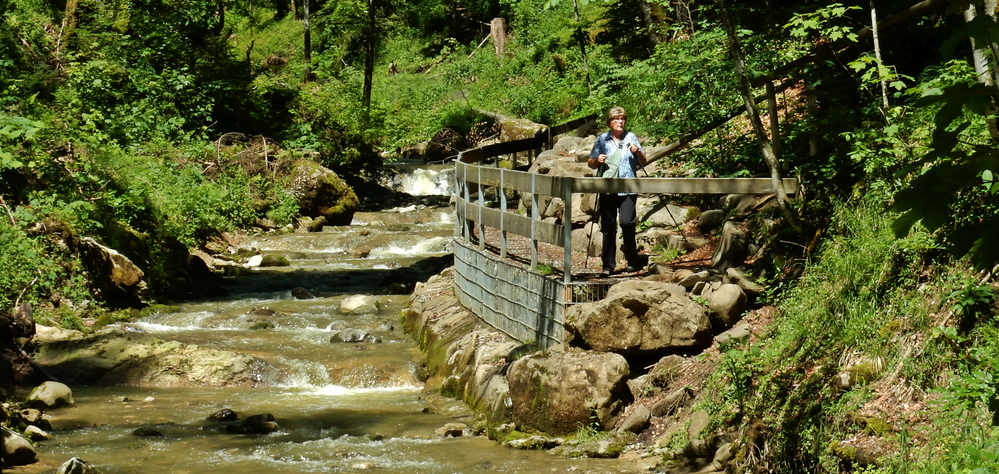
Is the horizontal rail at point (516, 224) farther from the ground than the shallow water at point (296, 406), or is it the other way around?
the horizontal rail at point (516, 224)

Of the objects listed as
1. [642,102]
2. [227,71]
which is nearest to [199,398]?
[642,102]

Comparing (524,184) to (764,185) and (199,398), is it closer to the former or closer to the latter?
(764,185)

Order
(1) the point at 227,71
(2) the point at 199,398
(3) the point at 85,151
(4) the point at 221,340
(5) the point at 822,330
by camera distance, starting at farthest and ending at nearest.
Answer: (1) the point at 227,71
(3) the point at 85,151
(4) the point at 221,340
(2) the point at 199,398
(5) the point at 822,330

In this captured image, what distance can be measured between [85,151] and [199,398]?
8.04 meters

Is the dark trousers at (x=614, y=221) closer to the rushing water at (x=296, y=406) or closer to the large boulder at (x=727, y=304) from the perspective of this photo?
the large boulder at (x=727, y=304)

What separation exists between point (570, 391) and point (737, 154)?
4.56 m

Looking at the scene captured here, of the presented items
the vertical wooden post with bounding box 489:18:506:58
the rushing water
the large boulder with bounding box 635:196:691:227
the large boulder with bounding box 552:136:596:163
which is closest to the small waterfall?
the large boulder with bounding box 552:136:596:163

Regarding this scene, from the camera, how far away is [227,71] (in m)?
29.7

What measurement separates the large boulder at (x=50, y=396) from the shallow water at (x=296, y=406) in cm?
15

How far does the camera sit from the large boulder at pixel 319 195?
26359 mm

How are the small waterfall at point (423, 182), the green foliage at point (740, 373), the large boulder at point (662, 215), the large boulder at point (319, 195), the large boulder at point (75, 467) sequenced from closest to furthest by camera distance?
the green foliage at point (740, 373) < the large boulder at point (75, 467) < the large boulder at point (662, 215) < the large boulder at point (319, 195) < the small waterfall at point (423, 182)

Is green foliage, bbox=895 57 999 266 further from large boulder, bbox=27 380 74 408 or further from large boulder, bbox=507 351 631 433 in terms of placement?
large boulder, bbox=27 380 74 408

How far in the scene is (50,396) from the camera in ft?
37.1

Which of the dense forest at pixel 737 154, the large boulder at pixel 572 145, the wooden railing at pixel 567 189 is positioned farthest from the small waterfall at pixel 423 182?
the wooden railing at pixel 567 189
